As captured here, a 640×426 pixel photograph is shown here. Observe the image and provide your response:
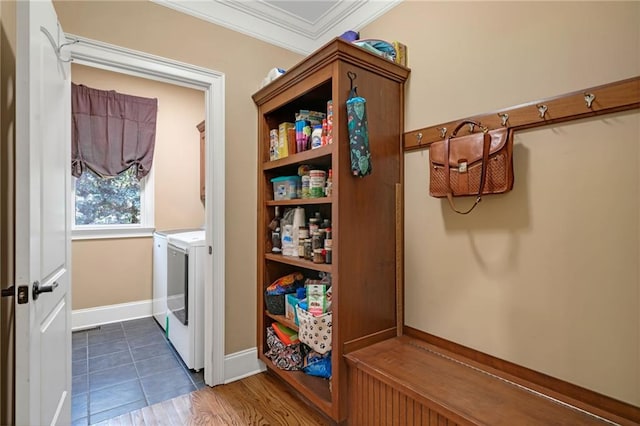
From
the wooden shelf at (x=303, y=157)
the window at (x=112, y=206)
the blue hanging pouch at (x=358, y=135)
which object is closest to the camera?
the blue hanging pouch at (x=358, y=135)

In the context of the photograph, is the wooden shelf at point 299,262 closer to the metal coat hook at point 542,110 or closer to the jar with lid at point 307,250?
the jar with lid at point 307,250

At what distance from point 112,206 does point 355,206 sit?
10.2 ft

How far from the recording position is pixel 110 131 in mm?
3336

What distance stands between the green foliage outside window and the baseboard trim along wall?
0.92 m

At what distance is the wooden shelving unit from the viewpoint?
1.58m

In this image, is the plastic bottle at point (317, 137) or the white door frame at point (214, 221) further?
the white door frame at point (214, 221)

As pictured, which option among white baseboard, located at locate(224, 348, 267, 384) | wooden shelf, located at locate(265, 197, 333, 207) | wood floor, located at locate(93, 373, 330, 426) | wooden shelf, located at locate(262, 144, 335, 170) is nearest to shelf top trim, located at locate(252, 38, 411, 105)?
wooden shelf, located at locate(262, 144, 335, 170)

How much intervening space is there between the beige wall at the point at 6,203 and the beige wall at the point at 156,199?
2290 mm

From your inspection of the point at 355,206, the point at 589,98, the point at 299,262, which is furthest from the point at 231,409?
the point at 589,98

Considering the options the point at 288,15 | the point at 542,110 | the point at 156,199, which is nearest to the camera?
the point at 542,110

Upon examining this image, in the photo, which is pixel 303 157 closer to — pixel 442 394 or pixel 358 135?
pixel 358 135

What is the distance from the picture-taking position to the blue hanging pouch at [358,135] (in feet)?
4.99

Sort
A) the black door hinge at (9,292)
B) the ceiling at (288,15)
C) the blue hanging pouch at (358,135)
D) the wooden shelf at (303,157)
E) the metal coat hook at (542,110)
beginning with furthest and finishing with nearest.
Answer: the ceiling at (288,15) < the wooden shelf at (303,157) < the blue hanging pouch at (358,135) < the metal coat hook at (542,110) < the black door hinge at (9,292)

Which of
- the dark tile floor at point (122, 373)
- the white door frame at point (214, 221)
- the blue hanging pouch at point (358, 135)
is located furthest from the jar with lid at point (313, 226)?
the dark tile floor at point (122, 373)
